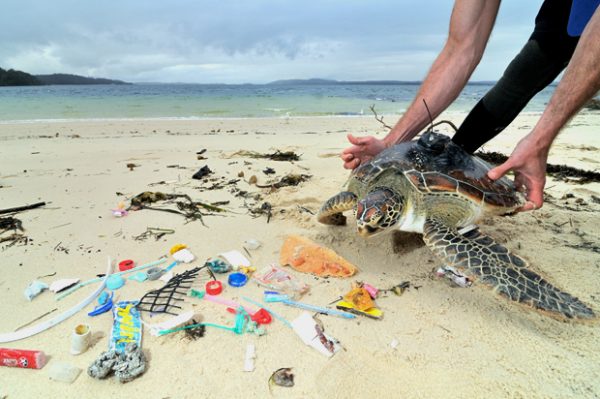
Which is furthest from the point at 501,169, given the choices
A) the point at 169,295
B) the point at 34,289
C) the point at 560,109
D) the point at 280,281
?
the point at 34,289

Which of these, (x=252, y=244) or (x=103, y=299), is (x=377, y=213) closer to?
(x=252, y=244)

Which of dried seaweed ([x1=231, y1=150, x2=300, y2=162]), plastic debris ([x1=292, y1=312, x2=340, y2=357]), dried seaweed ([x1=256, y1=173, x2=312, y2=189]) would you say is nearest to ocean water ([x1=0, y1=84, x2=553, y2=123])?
dried seaweed ([x1=231, y1=150, x2=300, y2=162])

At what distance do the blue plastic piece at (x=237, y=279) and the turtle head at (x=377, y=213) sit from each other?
2.32 feet

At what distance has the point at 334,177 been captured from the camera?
388cm

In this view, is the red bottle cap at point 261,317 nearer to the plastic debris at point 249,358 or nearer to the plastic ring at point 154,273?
the plastic debris at point 249,358

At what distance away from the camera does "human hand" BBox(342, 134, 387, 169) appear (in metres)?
2.51

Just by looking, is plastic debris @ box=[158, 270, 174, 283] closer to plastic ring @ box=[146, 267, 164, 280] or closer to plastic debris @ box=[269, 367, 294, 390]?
plastic ring @ box=[146, 267, 164, 280]

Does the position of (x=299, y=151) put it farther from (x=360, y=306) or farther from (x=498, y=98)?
(x=360, y=306)

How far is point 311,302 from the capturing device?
5.56 ft

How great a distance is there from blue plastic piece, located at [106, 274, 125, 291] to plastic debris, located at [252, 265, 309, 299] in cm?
72

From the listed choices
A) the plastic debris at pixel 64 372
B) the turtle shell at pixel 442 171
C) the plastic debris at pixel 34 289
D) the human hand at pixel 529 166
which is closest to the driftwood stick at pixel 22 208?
the plastic debris at pixel 34 289

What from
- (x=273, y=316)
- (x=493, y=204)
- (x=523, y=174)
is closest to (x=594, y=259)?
(x=493, y=204)

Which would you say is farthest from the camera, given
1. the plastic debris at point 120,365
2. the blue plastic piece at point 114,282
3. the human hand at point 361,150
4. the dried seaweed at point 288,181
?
the dried seaweed at point 288,181

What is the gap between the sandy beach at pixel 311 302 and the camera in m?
1.25
